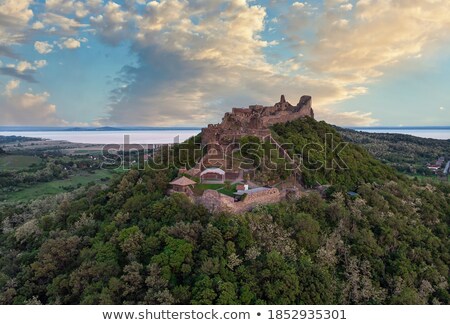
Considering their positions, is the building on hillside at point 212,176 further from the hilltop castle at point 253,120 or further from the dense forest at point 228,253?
the hilltop castle at point 253,120

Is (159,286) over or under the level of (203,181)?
under

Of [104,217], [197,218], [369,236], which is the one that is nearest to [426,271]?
[369,236]

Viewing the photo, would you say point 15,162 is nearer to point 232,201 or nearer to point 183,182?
point 183,182

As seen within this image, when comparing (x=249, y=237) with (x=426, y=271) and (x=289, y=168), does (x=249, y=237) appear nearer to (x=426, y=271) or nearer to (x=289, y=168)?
(x=289, y=168)

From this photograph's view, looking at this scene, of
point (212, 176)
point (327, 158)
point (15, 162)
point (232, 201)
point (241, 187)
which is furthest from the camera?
point (15, 162)

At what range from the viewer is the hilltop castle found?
125 feet

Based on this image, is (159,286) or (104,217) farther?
(104,217)

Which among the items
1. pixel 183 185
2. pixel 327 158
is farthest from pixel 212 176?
pixel 327 158

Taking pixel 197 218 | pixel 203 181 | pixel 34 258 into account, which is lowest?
pixel 34 258

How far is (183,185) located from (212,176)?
12.5 ft

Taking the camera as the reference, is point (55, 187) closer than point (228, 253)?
No

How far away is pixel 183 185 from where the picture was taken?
2908 centimetres

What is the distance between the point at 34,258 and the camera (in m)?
28.9
